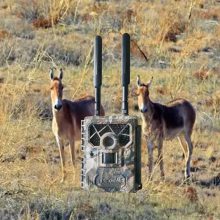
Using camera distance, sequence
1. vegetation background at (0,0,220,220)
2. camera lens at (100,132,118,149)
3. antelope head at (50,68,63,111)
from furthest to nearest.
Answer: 1. antelope head at (50,68,63,111)
2. vegetation background at (0,0,220,220)
3. camera lens at (100,132,118,149)

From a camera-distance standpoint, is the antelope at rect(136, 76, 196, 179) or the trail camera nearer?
the trail camera

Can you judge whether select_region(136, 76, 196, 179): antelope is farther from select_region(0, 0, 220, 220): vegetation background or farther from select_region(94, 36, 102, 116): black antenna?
select_region(94, 36, 102, 116): black antenna

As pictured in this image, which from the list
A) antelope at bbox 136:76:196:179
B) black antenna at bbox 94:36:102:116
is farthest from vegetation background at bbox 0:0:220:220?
black antenna at bbox 94:36:102:116

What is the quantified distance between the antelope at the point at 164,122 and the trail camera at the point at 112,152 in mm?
4524

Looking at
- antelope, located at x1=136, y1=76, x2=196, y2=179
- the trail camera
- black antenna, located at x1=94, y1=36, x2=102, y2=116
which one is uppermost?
black antenna, located at x1=94, y1=36, x2=102, y2=116

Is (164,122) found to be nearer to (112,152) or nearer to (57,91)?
(57,91)

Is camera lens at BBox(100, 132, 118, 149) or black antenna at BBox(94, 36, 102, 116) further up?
black antenna at BBox(94, 36, 102, 116)

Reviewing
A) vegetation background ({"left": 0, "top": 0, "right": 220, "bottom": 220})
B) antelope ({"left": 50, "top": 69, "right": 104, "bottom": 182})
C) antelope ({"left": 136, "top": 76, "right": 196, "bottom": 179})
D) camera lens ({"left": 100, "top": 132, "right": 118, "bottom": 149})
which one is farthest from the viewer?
antelope ({"left": 136, "top": 76, "right": 196, "bottom": 179})

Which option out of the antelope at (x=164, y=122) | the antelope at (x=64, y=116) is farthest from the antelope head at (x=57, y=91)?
the antelope at (x=164, y=122)

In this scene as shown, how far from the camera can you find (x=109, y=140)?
406 inches

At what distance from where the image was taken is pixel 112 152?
10367 millimetres

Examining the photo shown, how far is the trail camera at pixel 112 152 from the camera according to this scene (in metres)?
10.3

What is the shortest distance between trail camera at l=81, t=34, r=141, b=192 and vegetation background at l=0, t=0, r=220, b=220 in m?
0.33

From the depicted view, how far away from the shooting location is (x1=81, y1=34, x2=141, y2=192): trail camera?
10.3 m
